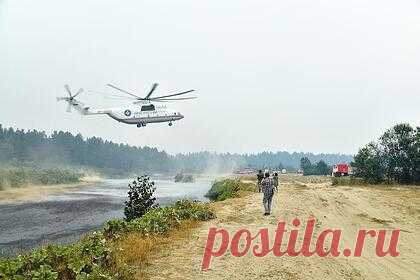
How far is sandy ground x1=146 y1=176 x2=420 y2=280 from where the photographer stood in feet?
45.6

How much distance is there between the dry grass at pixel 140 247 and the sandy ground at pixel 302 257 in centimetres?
29

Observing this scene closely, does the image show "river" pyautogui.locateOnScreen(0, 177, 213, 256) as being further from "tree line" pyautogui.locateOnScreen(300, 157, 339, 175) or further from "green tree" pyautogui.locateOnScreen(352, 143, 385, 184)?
"tree line" pyautogui.locateOnScreen(300, 157, 339, 175)

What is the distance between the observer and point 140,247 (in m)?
16.4

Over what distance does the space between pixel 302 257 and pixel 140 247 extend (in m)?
5.15

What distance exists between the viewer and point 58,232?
3934cm

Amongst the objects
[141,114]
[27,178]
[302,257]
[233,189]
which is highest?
[141,114]

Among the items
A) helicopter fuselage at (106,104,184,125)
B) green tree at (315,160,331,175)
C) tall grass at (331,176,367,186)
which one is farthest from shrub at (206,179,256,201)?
green tree at (315,160,331,175)

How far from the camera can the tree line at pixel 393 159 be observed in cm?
5316

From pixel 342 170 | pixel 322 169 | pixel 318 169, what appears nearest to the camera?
pixel 342 170

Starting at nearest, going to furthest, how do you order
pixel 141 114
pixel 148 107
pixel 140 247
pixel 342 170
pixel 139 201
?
pixel 140 247, pixel 139 201, pixel 141 114, pixel 148 107, pixel 342 170

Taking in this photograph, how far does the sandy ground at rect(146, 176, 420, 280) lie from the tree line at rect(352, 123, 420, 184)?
24067mm

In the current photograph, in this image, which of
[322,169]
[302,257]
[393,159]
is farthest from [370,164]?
[322,169]

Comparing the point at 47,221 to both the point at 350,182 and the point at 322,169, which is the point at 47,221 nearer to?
the point at 350,182

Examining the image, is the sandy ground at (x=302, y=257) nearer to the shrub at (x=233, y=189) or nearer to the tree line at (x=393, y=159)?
the shrub at (x=233, y=189)
